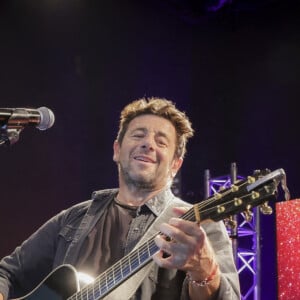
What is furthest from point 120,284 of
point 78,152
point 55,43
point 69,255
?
point 55,43

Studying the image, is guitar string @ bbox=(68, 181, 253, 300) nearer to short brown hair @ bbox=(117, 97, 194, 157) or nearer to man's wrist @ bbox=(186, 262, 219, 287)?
man's wrist @ bbox=(186, 262, 219, 287)

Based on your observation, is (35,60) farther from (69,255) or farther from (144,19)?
(69,255)

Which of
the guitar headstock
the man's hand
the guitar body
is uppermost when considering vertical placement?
the guitar headstock

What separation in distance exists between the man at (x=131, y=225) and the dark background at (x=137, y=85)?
2.51 meters

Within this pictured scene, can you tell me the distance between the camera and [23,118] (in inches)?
87.7

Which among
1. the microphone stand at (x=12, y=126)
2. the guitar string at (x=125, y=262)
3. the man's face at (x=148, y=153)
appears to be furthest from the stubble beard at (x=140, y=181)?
the microphone stand at (x=12, y=126)

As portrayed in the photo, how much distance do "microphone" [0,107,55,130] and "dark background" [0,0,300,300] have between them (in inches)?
129

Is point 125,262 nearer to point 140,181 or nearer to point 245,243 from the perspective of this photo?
point 140,181

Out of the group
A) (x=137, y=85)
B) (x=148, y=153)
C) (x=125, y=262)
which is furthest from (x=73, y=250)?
(x=137, y=85)

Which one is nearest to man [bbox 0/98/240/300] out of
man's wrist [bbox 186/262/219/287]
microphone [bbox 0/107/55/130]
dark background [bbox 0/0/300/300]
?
man's wrist [bbox 186/262/219/287]

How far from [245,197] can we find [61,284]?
3.48 feet

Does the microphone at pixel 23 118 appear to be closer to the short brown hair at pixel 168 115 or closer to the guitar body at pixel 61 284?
the guitar body at pixel 61 284

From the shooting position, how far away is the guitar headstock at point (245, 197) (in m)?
1.88

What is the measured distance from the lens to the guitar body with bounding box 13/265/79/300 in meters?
2.53
